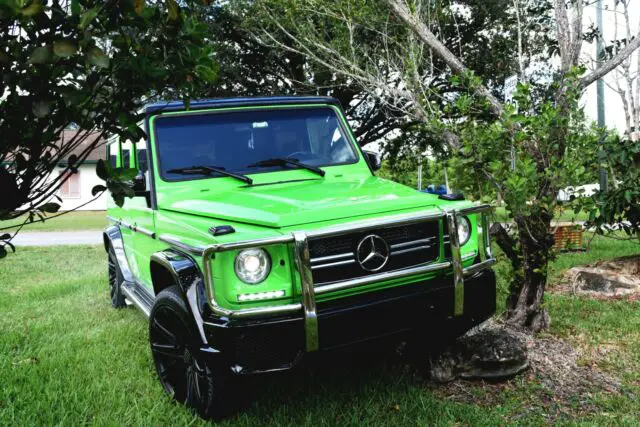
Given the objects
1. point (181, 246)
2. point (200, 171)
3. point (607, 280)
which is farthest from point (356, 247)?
point (607, 280)

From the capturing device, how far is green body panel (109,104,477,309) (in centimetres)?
283

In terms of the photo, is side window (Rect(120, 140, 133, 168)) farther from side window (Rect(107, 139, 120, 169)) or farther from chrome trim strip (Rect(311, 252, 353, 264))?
chrome trim strip (Rect(311, 252, 353, 264))

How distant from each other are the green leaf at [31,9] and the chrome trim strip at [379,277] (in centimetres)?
173

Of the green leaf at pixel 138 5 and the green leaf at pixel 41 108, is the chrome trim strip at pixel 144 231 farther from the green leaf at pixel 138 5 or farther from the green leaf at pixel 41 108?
the green leaf at pixel 138 5

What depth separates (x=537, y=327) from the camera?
4.67m

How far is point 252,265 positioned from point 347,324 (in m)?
0.56

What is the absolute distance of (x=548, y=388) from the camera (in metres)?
3.73

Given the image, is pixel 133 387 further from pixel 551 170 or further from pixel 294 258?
pixel 551 170

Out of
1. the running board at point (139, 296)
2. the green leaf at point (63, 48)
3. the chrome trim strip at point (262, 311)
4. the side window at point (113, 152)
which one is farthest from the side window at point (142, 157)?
the green leaf at point (63, 48)

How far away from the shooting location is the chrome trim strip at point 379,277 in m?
2.84

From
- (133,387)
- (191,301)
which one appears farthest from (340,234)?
(133,387)

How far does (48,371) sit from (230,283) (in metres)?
2.22

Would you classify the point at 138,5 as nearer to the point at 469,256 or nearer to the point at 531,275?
the point at 469,256

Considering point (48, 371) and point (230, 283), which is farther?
point (48, 371)
